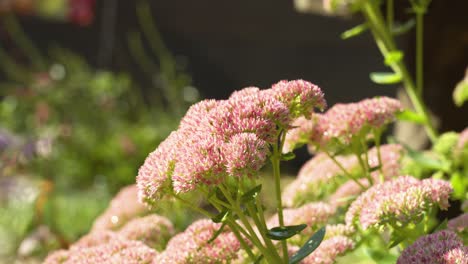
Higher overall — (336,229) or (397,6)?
(397,6)

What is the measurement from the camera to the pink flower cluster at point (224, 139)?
3.28 feet

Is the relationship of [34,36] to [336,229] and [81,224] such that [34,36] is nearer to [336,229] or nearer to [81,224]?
[81,224]

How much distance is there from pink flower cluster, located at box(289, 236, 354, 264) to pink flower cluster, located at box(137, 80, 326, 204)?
23 centimetres

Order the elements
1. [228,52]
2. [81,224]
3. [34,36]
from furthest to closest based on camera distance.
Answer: [34,36], [228,52], [81,224]

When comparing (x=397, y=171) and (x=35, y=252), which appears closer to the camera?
(x=397, y=171)

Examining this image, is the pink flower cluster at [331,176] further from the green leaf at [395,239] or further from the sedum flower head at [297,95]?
the sedum flower head at [297,95]

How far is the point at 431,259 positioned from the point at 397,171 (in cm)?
68

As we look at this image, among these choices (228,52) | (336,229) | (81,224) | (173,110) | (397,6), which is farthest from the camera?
(228,52)

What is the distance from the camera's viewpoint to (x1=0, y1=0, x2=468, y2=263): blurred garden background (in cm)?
285

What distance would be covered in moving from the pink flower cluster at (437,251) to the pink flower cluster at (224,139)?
218 millimetres

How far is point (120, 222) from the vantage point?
1863mm

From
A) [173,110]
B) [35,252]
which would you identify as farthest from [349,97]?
[35,252]

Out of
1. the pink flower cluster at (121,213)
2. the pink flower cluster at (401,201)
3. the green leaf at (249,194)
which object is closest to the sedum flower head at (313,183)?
the pink flower cluster at (121,213)

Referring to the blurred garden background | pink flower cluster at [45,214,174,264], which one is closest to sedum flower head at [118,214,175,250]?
pink flower cluster at [45,214,174,264]
